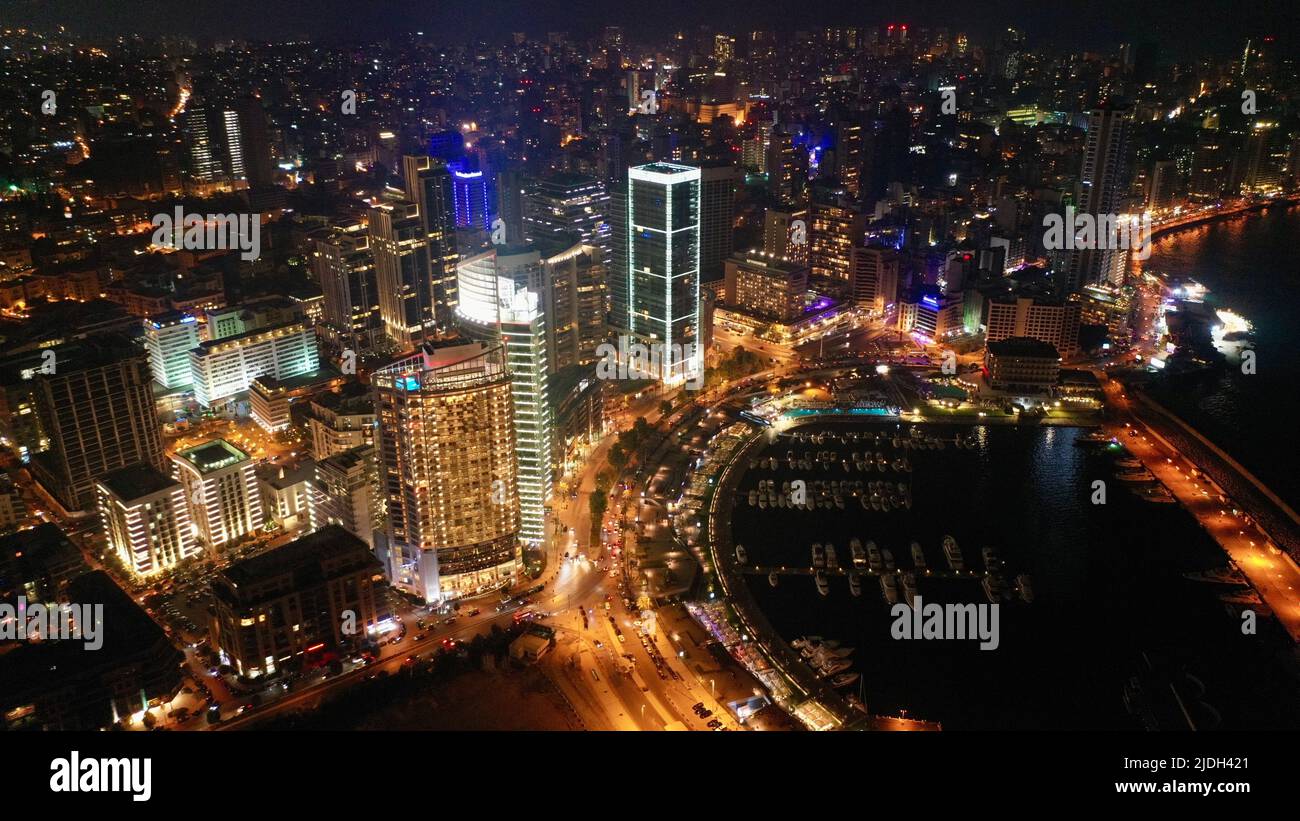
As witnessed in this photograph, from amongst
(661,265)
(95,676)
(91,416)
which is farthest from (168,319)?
(95,676)

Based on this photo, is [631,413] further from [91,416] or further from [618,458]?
[91,416]

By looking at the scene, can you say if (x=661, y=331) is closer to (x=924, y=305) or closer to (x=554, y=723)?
(x=924, y=305)

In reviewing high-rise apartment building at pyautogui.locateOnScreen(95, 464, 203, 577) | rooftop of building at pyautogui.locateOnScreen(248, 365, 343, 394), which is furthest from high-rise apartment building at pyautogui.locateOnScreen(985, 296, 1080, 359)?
high-rise apartment building at pyautogui.locateOnScreen(95, 464, 203, 577)

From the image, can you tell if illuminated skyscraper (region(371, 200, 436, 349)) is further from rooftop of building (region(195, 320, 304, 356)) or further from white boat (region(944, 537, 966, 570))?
white boat (region(944, 537, 966, 570))

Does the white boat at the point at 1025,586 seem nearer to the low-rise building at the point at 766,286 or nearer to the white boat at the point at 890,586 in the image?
the white boat at the point at 890,586

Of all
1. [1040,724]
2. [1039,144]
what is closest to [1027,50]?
[1039,144]

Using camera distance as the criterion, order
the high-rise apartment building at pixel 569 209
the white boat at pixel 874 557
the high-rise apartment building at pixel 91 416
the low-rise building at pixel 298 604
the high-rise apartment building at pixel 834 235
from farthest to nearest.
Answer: the high-rise apartment building at pixel 834 235 → the high-rise apartment building at pixel 569 209 → the high-rise apartment building at pixel 91 416 → the white boat at pixel 874 557 → the low-rise building at pixel 298 604

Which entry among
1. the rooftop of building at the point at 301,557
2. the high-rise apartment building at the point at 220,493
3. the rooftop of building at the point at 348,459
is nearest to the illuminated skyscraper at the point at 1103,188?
the rooftop of building at the point at 348,459
